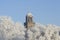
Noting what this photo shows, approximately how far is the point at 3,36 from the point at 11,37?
2259mm

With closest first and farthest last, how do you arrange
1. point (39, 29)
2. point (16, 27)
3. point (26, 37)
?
point (26, 37), point (39, 29), point (16, 27)

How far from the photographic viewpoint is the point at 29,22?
8531 cm

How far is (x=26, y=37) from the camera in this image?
235ft

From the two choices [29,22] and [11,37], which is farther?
[29,22]

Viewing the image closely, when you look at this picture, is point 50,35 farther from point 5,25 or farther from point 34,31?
point 5,25

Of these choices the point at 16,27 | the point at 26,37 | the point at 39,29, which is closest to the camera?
the point at 26,37

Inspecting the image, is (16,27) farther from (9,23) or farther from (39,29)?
(39,29)

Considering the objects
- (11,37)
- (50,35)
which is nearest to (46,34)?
(50,35)

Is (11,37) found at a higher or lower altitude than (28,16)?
lower

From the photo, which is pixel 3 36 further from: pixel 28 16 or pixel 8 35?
pixel 28 16

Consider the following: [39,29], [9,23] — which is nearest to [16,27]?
[9,23]

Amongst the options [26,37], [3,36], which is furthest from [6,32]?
[26,37]

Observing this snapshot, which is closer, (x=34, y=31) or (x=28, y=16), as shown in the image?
(x=34, y=31)

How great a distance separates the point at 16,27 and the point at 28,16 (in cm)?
447
